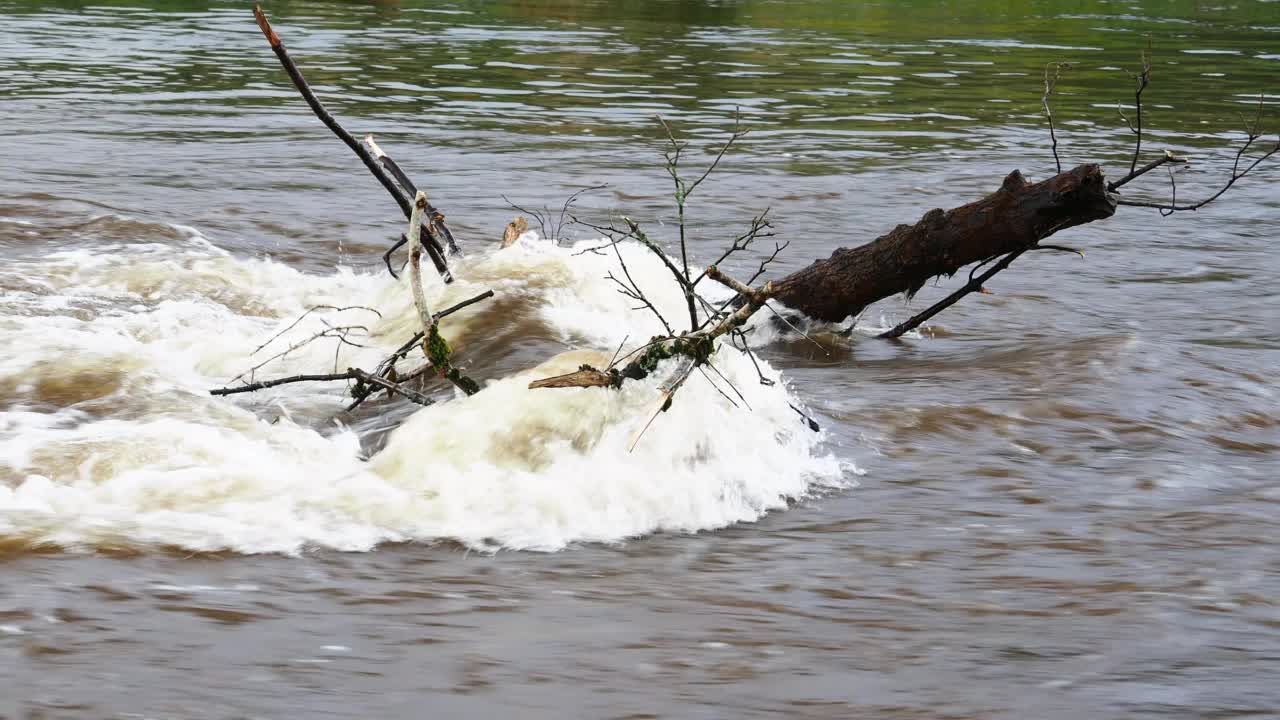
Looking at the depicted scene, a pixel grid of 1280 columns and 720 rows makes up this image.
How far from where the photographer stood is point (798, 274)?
7590 mm

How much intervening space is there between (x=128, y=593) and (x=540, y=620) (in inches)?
45.5

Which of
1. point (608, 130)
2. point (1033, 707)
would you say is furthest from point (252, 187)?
point (1033, 707)

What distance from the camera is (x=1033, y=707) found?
3.70m

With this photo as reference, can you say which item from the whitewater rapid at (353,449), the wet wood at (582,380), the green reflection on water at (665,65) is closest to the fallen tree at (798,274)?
the wet wood at (582,380)

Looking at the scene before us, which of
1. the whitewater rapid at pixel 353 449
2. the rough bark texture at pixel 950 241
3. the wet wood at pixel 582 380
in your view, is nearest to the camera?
the whitewater rapid at pixel 353 449

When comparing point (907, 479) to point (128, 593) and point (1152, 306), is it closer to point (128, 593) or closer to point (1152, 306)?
point (128, 593)

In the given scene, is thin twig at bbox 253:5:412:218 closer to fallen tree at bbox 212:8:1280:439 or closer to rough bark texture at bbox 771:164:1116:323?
fallen tree at bbox 212:8:1280:439

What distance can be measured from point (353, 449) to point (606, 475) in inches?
41.7

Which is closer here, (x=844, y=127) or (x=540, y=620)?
(x=540, y=620)

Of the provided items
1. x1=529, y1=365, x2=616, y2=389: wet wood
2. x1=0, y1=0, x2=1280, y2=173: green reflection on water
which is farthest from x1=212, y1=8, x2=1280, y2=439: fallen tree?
x1=0, y1=0, x2=1280, y2=173: green reflection on water

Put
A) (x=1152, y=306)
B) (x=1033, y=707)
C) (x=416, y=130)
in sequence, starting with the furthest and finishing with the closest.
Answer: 1. (x=416, y=130)
2. (x=1152, y=306)
3. (x=1033, y=707)

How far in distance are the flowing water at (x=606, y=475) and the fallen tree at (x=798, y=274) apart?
0.17 meters

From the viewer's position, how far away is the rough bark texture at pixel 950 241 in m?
6.56

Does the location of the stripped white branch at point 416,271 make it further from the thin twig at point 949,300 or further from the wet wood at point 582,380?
the thin twig at point 949,300
